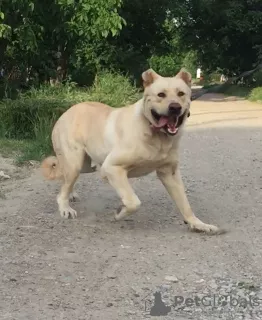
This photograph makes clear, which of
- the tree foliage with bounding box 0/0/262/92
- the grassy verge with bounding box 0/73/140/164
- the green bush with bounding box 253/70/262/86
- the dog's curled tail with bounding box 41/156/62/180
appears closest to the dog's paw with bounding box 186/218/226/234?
the dog's curled tail with bounding box 41/156/62/180

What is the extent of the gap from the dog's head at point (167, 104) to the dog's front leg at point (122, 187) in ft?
1.76

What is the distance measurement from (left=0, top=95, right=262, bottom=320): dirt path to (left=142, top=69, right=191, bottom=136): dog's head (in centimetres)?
105

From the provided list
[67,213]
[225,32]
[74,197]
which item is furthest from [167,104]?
[225,32]

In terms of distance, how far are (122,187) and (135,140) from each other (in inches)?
17.6

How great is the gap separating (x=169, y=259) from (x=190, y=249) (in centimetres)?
36

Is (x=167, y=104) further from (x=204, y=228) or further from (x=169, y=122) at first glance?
(x=204, y=228)

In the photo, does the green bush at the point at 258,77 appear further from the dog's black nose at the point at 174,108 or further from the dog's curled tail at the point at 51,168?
the dog's black nose at the point at 174,108

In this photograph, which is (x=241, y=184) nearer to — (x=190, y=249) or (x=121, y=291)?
(x=190, y=249)

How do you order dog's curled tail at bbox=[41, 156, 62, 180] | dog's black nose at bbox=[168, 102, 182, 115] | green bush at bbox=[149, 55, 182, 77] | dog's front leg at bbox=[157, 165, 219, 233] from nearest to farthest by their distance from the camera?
dog's black nose at bbox=[168, 102, 182, 115] < dog's front leg at bbox=[157, 165, 219, 233] < dog's curled tail at bbox=[41, 156, 62, 180] < green bush at bbox=[149, 55, 182, 77]

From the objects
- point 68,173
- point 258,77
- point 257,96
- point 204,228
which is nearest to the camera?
point 204,228

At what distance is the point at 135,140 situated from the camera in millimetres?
5773

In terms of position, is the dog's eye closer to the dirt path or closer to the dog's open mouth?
the dog's open mouth

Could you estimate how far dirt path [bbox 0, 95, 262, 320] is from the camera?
13.4ft

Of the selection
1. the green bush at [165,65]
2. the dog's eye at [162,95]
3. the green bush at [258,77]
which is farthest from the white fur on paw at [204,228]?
the green bush at [165,65]
